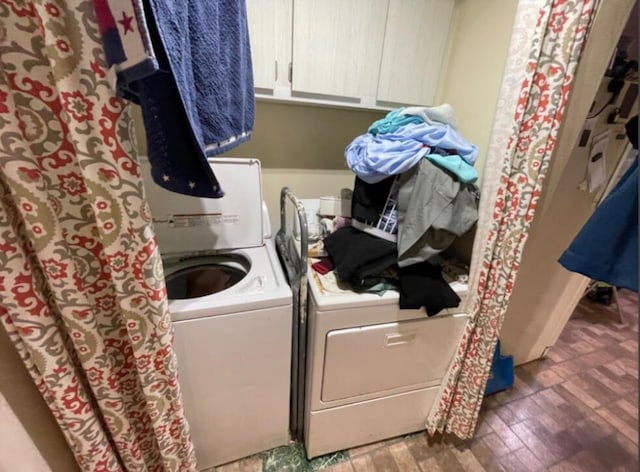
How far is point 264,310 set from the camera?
0.98m

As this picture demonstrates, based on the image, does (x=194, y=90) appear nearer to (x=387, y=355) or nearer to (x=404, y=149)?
(x=404, y=149)

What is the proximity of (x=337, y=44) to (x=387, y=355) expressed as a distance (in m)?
1.38

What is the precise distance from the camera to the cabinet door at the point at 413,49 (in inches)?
49.9

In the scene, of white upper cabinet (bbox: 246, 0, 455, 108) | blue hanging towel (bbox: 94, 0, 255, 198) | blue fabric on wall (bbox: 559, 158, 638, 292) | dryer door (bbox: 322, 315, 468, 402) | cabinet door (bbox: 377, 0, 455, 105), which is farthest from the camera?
cabinet door (bbox: 377, 0, 455, 105)

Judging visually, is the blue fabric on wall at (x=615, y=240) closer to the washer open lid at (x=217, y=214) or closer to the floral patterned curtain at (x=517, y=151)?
the floral patterned curtain at (x=517, y=151)

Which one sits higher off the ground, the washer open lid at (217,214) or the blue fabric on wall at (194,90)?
the blue fabric on wall at (194,90)

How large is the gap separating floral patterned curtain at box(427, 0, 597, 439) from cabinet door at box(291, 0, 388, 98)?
61cm

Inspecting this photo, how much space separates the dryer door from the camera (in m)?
1.06

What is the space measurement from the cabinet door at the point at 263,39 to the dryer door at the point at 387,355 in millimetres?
1122

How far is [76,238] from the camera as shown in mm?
643

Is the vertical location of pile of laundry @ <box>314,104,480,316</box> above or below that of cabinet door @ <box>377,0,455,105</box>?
below

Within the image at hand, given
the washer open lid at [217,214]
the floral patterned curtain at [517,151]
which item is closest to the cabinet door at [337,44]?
the washer open lid at [217,214]

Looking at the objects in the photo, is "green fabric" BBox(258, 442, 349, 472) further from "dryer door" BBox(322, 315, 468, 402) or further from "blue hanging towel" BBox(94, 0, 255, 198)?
"blue hanging towel" BBox(94, 0, 255, 198)

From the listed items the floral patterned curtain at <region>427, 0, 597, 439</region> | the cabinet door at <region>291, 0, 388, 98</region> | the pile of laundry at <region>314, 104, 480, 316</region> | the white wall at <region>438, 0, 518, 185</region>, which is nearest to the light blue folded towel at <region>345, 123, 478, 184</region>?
the pile of laundry at <region>314, 104, 480, 316</region>
